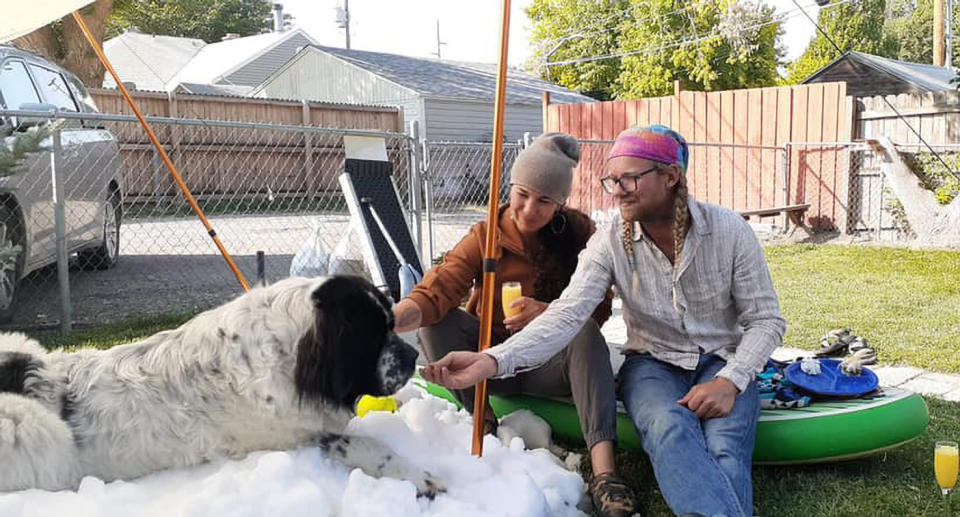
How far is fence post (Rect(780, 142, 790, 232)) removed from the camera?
451 inches

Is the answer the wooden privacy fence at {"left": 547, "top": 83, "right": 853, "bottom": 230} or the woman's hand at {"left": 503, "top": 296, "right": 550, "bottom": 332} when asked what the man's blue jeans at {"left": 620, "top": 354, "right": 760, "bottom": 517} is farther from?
the wooden privacy fence at {"left": 547, "top": 83, "right": 853, "bottom": 230}

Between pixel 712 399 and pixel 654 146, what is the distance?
0.91 meters

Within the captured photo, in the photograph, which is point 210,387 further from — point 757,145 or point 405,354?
point 757,145

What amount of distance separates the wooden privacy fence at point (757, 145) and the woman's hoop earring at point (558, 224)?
7382 millimetres

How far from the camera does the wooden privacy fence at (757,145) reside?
11.2 metres

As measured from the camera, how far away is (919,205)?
9.77 m

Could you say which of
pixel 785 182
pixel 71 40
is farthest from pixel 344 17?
pixel 785 182

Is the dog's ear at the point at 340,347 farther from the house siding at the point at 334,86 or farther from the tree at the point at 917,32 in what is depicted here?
the tree at the point at 917,32

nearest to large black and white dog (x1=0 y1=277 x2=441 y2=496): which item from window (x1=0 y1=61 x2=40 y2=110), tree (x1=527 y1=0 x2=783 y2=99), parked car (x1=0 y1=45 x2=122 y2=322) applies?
parked car (x1=0 y1=45 x2=122 y2=322)

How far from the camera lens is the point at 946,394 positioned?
3.96 m

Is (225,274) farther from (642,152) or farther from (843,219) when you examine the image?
(843,219)

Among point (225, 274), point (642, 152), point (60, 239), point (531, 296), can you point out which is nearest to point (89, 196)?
point (60, 239)

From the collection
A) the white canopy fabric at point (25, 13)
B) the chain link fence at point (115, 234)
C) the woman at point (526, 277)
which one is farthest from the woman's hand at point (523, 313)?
the white canopy fabric at point (25, 13)

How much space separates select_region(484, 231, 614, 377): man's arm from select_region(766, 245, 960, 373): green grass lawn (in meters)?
2.74
